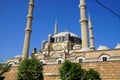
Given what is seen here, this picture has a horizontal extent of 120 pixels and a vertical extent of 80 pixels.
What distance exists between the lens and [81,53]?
59.4 ft

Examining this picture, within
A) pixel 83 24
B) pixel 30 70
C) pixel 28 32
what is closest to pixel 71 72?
pixel 30 70

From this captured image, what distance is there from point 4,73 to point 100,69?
6.88 metres

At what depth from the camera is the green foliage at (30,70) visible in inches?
417

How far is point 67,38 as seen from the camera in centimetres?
3045

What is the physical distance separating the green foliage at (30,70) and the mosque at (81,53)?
1.77 meters

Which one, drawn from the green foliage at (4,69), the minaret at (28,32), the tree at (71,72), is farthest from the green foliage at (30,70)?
the minaret at (28,32)

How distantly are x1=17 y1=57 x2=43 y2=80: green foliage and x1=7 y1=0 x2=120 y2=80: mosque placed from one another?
5.79ft

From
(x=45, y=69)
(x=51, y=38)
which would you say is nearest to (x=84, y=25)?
(x=45, y=69)

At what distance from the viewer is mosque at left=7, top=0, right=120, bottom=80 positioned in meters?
11.3

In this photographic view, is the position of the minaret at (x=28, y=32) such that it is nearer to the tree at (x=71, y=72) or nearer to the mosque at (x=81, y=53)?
the mosque at (x=81, y=53)

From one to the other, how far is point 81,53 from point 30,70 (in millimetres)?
8331

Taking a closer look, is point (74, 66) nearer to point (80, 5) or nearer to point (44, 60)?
point (80, 5)

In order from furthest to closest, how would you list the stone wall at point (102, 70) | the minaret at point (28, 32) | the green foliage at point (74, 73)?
the minaret at point (28, 32), the stone wall at point (102, 70), the green foliage at point (74, 73)

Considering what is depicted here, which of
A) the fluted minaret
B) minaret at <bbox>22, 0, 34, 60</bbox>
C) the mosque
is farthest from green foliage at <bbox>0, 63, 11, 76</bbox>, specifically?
the fluted minaret
